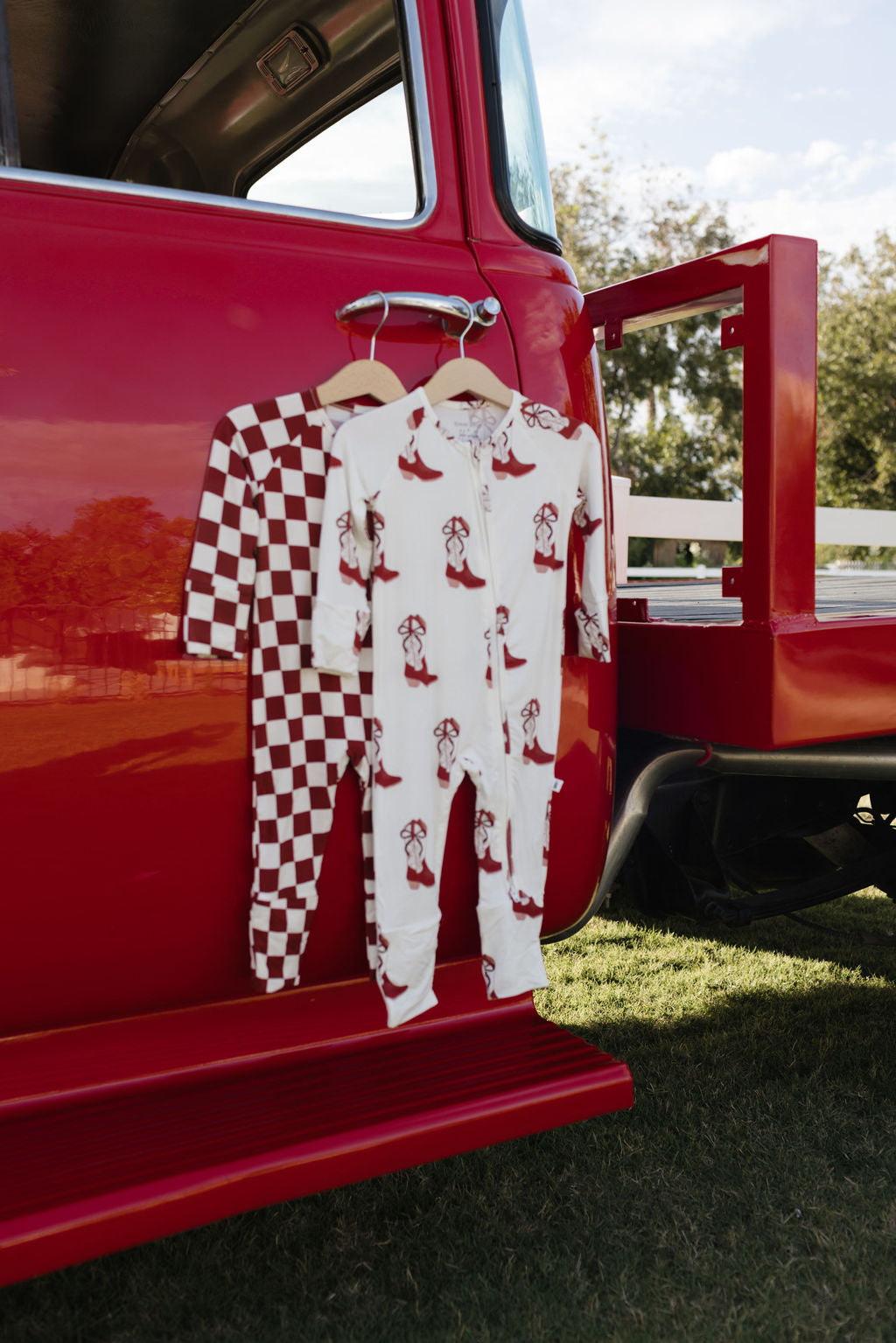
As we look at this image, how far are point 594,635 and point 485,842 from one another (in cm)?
39

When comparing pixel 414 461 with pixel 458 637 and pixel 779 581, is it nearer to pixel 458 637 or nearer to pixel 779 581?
pixel 458 637

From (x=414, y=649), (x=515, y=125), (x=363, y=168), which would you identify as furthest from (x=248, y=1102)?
(x=515, y=125)

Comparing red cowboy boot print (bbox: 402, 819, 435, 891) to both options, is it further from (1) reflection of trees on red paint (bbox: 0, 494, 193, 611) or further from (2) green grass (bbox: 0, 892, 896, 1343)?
(2) green grass (bbox: 0, 892, 896, 1343)

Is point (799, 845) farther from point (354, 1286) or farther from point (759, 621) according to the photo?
point (354, 1286)

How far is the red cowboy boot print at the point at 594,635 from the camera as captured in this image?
180cm

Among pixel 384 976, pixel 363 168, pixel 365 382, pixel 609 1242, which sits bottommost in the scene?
pixel 609 1242

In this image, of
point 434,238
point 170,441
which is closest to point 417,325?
point 434,238

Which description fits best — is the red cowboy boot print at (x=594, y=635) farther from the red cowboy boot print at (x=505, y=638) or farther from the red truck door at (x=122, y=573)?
the red truck door at (x=122, y=573)

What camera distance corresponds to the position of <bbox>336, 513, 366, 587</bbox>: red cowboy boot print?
1554 mm

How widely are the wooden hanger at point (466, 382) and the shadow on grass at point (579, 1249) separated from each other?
1.43 meters

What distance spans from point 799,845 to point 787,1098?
1.97 ft

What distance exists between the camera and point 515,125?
6.11 feet

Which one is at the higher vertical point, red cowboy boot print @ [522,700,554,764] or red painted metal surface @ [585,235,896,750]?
red painted metal surface @ [585,235,896,750]

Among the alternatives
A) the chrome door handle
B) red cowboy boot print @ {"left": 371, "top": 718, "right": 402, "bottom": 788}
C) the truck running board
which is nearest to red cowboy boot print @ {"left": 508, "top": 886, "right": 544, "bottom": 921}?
the truck running board
